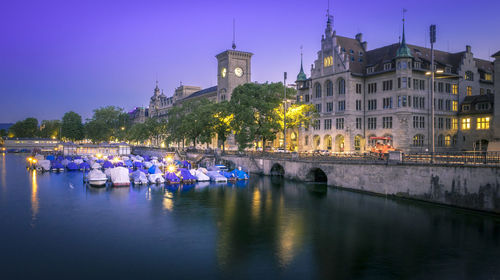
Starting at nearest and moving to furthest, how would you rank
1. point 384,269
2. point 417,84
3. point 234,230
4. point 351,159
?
1. point 384,269
2. point 234,230
3. point 351,159
4. point 417,84

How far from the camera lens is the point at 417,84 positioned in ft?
244

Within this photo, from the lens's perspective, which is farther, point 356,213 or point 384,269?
point 356,213

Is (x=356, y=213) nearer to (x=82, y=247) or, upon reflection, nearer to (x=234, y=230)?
(x=234, y=230)

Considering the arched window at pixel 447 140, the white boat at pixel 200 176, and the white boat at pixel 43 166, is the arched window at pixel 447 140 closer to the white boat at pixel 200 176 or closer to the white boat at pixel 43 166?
the white boat at pixel 200 176

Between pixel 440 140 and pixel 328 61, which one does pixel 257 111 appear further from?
pixel 440 140

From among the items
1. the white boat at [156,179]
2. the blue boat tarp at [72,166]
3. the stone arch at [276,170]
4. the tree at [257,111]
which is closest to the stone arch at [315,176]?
the stone arch at [276,170]

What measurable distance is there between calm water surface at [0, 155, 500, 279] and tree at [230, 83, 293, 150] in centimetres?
2526

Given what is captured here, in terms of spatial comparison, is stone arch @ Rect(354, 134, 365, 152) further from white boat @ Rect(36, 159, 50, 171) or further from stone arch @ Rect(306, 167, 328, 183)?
white boat @ Rect(36, 159, 50, 171)

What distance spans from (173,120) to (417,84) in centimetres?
7063

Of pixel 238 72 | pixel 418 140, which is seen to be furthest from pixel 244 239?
pixel 238 72

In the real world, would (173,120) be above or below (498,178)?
above

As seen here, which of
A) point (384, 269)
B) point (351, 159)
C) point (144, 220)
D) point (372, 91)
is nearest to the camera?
point (384, 269)

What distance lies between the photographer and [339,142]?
8412 cm

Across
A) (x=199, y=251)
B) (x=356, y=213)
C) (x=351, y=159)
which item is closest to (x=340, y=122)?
(x=351, y=159)
